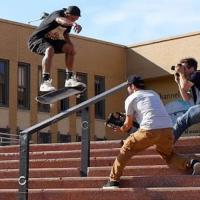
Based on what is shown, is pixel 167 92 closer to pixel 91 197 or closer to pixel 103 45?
pixel 103 45

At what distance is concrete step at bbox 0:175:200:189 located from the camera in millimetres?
8438

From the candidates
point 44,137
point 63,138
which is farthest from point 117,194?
point 63,138

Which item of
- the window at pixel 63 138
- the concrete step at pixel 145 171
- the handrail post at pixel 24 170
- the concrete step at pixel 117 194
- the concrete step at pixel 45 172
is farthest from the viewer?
the window at pixel 63 138

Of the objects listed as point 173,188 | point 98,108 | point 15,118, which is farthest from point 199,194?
point 98,108

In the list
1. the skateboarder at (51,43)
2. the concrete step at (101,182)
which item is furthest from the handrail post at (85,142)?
the skateboarder at (51,43)

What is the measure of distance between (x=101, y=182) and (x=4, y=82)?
21.6m

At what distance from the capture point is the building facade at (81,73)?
30.3 m

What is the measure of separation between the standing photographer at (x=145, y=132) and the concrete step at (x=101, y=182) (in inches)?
9.2

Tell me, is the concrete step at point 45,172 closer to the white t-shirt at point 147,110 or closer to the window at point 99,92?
the white t-shirt at point 147,110

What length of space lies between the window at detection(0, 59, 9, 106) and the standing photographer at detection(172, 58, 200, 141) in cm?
2091

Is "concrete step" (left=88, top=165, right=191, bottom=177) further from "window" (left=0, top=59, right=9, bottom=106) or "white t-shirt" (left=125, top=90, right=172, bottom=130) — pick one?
"window" (left=0, top=59, right=9, bottom=106)

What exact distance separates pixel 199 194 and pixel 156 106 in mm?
1384

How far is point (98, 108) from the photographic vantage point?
3428cm

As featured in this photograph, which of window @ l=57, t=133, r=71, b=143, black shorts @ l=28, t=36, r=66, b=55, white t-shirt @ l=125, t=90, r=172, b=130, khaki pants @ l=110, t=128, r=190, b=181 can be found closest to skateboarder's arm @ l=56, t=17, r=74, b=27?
black shorts @ l=28, t=36, r=66, b=55
